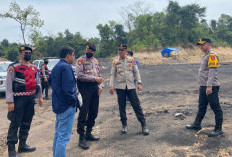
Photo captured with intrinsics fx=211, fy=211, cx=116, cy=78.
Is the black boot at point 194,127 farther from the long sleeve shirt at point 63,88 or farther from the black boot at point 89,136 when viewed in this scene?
the long sleeve shirt at point 63,88

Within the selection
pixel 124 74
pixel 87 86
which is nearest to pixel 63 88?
pixel 87 86

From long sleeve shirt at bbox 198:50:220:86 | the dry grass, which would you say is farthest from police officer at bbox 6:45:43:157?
the dry grass

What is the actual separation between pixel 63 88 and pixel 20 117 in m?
1.34

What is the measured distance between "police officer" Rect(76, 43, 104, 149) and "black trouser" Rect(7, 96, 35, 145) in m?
0.99

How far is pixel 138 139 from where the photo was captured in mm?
4414

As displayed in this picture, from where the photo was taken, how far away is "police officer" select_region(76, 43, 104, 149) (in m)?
4.18

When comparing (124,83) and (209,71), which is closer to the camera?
(209,71)

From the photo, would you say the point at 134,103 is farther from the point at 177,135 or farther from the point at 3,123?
the point at 3,123

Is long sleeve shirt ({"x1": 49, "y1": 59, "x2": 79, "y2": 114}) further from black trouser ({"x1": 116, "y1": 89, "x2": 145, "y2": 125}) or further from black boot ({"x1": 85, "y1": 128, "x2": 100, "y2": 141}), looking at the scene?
black trouser ({"x1": 116, "y1": 89, "x2": 145, "y2": 125})

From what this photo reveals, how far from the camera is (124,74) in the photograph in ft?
15.9

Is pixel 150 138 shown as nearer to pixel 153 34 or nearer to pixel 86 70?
pixel 86 70

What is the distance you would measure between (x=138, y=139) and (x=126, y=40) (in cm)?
4545

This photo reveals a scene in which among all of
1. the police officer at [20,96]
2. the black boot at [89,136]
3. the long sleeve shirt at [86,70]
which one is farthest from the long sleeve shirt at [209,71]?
the police officer at [20,96]

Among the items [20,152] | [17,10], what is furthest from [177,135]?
[17,10]
